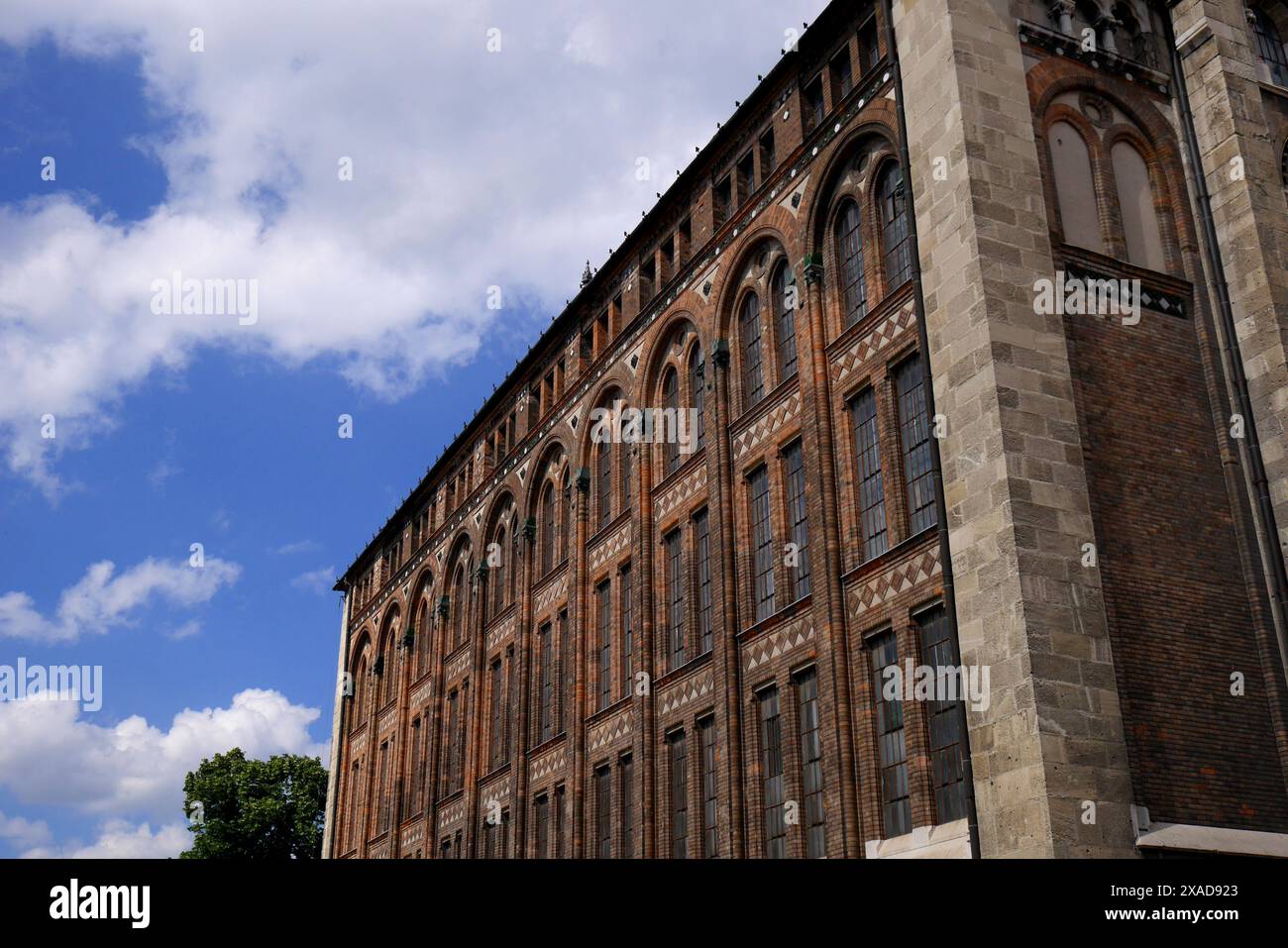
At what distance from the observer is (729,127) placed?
29812mm

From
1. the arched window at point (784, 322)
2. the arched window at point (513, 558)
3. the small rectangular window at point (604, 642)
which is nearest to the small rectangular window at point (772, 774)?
the arched window at point (784, 322)

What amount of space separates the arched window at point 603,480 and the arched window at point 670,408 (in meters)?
2.58

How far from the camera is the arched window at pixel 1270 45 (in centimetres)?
2617

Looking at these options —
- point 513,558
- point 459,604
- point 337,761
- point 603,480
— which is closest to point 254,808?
point 337,761

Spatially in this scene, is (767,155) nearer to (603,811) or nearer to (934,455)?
(934,455)

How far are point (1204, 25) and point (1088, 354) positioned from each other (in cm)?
780

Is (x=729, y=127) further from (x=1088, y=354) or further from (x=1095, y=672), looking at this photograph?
(x=1095, y=672)

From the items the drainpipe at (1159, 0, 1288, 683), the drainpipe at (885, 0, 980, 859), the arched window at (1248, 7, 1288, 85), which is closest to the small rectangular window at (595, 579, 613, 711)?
the drainpipe at (885, 0, 980, 859)

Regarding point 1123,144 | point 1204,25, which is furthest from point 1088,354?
point 1204,25

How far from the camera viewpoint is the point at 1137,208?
23.8m

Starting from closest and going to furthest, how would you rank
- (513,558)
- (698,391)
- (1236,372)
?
1. (1236,372)
2. (698,391)
3. (513,558)

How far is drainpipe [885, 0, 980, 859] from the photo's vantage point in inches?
733

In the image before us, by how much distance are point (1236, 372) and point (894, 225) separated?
6.27m

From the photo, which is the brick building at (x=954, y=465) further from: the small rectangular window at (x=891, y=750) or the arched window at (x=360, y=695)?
the arched window at (x=360, y=695)
